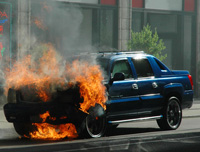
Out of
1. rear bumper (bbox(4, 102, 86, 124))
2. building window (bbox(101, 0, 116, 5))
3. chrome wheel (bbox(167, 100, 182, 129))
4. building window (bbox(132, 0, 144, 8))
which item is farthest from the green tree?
rear bumper (bbox(4, 102, 86, 124))

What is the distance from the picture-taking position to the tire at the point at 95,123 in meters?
9.55

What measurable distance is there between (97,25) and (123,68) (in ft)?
41.8

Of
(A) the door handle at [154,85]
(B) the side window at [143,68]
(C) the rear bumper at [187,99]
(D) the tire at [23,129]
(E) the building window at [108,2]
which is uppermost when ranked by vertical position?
(E) the building window at [108,2]

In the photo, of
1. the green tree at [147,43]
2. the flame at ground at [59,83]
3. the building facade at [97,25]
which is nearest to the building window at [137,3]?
the building facade at [97,25]

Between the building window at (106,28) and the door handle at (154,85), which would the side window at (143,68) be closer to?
the door handle at (154,85)

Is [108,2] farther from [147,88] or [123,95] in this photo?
[123,95]

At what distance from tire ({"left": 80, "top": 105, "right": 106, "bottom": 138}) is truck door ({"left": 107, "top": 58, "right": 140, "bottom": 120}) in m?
0.26

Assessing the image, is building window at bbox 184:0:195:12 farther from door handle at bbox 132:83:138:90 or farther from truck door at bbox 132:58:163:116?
door handle at bbox 132:83:138:90

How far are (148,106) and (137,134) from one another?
26.6 inches

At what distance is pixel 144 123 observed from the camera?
45.1ft

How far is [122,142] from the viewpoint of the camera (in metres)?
9.45

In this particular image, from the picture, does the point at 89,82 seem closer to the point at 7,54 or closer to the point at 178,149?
the point at 178,149

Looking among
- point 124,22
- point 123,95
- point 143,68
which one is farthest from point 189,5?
point 123,95

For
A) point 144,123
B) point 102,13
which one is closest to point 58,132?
point 144,123
